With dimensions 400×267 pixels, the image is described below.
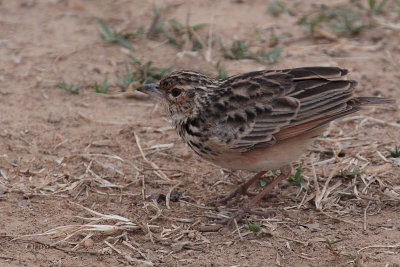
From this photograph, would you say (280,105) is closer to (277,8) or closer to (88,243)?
(88,243)

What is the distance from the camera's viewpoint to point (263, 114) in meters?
6.40

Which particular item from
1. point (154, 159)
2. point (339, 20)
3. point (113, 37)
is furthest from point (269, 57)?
point (154, 159)

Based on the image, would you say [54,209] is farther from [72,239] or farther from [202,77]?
[202,77]

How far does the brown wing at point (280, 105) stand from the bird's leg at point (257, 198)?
1.84 ft

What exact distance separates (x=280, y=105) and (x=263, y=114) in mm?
200

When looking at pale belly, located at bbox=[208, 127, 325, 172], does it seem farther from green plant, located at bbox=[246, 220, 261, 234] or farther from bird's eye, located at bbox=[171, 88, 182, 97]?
bird's eye, located at bbox=[171, 88, 182, 97]

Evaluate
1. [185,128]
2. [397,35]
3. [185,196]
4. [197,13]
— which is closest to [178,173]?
[185,196]

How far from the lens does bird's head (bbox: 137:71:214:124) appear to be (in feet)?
21.8

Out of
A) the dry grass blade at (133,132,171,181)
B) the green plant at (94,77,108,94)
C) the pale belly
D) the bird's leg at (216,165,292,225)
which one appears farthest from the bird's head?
the green plant at (94,77,108,94)

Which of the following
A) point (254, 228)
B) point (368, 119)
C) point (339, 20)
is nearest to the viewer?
point (254, 228)

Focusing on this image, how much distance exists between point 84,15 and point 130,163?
165 inches

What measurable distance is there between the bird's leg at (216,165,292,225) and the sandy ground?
113 mm

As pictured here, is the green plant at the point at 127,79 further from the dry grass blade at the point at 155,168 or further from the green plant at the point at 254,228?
the green plant at the point at 254,228

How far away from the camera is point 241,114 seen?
21.1ft
